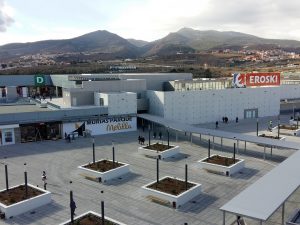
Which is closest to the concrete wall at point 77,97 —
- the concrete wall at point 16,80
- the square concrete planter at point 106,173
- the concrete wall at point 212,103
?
the concrete wall at point 212,103

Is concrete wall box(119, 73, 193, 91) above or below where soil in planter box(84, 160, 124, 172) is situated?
above

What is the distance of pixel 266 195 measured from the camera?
61.4 feet

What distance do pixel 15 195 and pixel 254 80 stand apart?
155 ft

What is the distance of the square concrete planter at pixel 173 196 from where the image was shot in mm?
23487

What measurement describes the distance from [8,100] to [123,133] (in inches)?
1038

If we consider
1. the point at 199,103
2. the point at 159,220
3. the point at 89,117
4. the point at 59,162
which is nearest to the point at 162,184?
the point at 159,220

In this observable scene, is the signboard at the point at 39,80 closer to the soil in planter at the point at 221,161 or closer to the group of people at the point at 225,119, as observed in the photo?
the group of people at the point at 225,119

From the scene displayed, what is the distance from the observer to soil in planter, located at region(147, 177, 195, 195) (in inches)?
973

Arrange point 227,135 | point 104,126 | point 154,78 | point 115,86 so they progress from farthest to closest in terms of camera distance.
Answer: point 154,78 < point 115,86 < point 104,126 < point 227,135

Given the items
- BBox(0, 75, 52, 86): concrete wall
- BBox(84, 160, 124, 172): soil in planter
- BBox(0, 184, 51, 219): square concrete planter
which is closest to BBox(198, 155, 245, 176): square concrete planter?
BBox(84, 160, 124, 172): soil in planter

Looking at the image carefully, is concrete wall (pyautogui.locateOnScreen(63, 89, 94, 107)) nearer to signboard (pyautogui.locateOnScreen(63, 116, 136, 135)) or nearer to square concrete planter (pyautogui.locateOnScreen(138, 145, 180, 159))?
signboard (pyautogui.locateOnScreen(63, 116, 136, 135))

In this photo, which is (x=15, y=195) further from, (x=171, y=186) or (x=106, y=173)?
(x=171, y=186)

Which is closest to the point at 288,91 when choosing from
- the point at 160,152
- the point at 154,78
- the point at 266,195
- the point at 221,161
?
the point at 154,78

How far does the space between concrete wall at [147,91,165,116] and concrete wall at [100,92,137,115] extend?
13.2 ft
